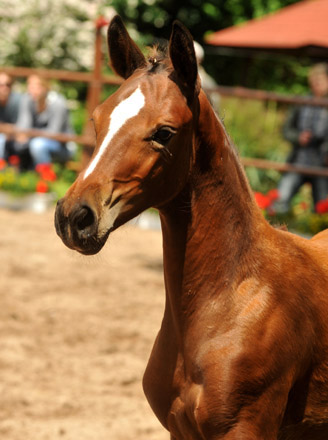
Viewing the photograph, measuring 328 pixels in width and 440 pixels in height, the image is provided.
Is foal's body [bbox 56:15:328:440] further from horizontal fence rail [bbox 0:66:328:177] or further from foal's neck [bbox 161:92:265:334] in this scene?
horizontal fence rail [bbox 0:66:328:177]

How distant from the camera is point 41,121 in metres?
10.9

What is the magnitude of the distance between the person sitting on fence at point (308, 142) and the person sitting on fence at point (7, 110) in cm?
428

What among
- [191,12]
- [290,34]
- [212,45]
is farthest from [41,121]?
[191,12]

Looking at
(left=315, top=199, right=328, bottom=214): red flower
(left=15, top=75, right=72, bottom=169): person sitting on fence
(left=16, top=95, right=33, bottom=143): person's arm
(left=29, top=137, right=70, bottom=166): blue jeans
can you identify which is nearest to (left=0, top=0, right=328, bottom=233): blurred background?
(left=29, top=137, right=70, bottom=166): blue jeans

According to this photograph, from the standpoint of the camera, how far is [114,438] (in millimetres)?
3938

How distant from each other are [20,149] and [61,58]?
6.36 m

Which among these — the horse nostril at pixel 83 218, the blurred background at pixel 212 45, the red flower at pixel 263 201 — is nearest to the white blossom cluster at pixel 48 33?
the blurred background at pixel 212 45

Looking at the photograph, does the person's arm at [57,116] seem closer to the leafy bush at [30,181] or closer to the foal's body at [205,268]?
the leafy bush at [30,181]

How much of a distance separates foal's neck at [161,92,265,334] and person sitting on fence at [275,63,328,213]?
21.1 feet

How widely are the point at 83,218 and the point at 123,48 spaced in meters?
0.75

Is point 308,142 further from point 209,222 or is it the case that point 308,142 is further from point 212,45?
point 209,222

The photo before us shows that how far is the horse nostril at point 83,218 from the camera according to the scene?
2176 millimetres

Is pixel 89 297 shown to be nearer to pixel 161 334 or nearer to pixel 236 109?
pixel 161 334

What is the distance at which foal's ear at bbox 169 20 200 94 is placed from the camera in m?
2.36
